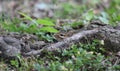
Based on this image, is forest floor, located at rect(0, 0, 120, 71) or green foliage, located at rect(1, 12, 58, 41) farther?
green foliage, located at rect(1, 12, 58, 41)

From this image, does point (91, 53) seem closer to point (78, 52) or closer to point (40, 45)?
point (78, 52)

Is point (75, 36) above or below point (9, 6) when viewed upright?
above

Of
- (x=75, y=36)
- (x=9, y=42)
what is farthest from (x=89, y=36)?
(x=9, y=42)

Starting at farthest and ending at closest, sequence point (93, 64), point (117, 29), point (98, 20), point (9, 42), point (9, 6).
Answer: point (9, 6) < point (98, 20) < point (117, 29) < point (9, 42) < point (93, 64)

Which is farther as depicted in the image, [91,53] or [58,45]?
[58,45]

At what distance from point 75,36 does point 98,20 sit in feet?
2.04

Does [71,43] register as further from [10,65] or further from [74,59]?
[10,65]

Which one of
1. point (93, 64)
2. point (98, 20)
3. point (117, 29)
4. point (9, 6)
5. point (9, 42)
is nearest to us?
point (93, 64)

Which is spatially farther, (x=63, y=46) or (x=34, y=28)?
(x=34, y=28)

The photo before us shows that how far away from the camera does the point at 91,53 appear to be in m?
3.00

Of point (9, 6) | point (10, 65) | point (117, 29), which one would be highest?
point (117, 29)

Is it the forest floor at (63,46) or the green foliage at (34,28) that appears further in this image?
the green foliage at (34,28)

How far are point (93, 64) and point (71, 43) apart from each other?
0.45 m

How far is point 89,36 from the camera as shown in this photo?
11.1 ft
